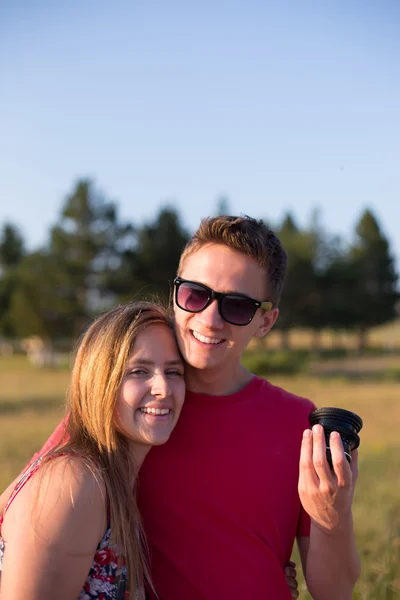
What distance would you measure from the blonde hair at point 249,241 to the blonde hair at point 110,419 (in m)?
0.41

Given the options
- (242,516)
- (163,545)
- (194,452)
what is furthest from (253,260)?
(163,545)

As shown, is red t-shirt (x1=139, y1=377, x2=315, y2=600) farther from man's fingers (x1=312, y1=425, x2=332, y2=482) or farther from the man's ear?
man's fingers (x1=312, y1=425, x2=332, y2=482)

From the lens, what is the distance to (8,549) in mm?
1930

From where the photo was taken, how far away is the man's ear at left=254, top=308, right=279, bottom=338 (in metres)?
2.79

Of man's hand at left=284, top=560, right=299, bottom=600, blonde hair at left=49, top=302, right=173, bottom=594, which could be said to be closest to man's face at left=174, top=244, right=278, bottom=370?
blonde hair at left=49, top=302, right=173, bottom=594

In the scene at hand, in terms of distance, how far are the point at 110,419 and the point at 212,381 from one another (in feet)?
1.88

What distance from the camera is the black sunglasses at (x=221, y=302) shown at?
2.55m

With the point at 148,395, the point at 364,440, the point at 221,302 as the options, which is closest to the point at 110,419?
the point at 148,395

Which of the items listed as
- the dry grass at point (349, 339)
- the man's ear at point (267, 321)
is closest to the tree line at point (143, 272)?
the dry grass at point (349, 339)

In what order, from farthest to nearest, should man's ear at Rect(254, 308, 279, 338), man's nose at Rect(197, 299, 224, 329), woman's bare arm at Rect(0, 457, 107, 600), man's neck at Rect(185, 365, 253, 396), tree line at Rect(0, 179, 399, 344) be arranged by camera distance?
1. tree line at Rect(0, 179, 399, 344)
2. man's ear at Rect(254, 308, 279, 338)
3. man's neck at Rect(185, 365, 253, 396)
4. man's nose at Rect(197, 299, 224, 329)
5. woman's bare arm at Rect(0, 457, 107, 600)

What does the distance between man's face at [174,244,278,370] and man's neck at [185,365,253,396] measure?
2.0 inches

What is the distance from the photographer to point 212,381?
105 inches

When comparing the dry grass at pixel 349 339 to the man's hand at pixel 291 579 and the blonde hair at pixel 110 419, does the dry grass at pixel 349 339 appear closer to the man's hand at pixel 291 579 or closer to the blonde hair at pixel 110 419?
the man's hand at pixel 291 579

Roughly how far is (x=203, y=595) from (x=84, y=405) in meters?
0.92
